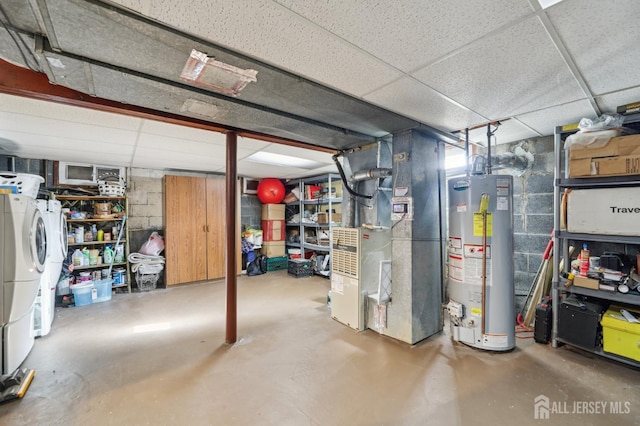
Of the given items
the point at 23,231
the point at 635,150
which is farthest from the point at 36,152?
the point at 635,150

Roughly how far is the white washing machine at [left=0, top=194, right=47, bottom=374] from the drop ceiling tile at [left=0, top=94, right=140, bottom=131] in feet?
2.44

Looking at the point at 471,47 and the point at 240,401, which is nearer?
the point at 471,47

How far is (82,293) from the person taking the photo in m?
3.97

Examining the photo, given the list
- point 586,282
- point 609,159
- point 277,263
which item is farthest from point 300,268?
point 609,159

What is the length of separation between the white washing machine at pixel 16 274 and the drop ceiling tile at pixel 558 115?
14.5ft

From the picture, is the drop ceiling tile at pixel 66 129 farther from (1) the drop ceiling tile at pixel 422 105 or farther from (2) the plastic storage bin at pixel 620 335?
(2) the plastic storage bin at pixel 620 335

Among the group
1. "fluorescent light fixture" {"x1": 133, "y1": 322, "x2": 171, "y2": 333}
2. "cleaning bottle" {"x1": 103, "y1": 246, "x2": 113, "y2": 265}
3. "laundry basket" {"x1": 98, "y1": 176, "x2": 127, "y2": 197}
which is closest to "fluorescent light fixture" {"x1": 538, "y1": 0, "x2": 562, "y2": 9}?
"fluorescent light fixture" {"x1": 133, "y1": 322, "x2": 171, "y2": 333}

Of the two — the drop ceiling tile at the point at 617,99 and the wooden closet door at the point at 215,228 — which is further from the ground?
the drop ceiling tile at the point at 617,99

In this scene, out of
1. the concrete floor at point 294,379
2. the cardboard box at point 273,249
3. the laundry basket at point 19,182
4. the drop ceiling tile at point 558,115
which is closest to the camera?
the concrete floor at point 294,379

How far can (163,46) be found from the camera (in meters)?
1.40

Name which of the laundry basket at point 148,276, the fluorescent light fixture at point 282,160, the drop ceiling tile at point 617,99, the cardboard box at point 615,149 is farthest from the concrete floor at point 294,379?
the fluorescent light fixture at point 282,160

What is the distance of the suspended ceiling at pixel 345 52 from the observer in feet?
3.84

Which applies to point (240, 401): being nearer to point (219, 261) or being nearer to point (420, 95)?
point (420, 95)

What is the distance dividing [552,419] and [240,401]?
2038 millimetres
